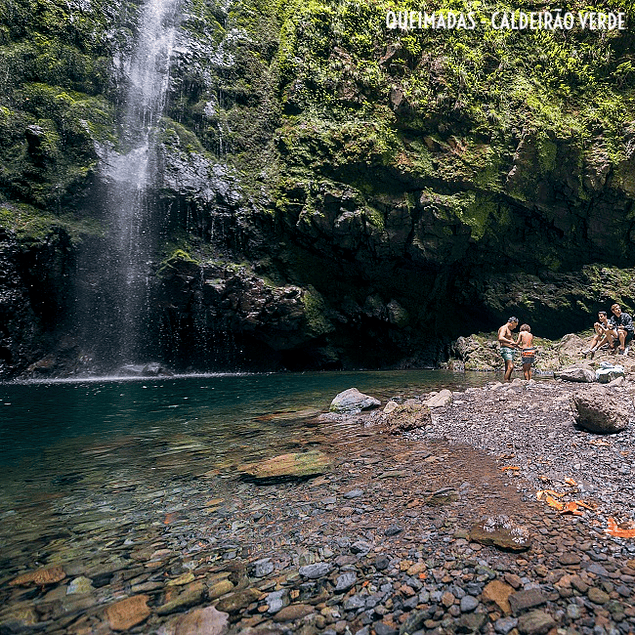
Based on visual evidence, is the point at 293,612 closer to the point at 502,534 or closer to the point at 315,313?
the point at 502,534

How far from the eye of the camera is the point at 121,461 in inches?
247

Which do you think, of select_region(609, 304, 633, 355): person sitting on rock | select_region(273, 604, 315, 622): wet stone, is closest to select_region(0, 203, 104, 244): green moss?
select_region(273, 604, 315, 622): wet stone

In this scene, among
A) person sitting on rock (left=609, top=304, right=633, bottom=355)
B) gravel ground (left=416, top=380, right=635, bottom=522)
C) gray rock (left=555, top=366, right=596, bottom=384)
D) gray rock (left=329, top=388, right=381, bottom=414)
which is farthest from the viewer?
person sitting on rock (left=609, top=304, right=633, bottom=355)

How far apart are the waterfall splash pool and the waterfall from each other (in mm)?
11245

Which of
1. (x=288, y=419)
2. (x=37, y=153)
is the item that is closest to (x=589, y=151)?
(x=288, y=419)

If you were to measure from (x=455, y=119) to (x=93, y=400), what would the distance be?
2614cm

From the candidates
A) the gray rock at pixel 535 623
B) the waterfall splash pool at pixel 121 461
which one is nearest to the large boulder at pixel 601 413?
the waterfall splash pool at pixel 121 461

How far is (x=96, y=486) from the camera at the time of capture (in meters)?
5.18

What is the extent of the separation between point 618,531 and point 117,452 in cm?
726

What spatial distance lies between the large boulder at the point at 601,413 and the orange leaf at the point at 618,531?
285 centimetres

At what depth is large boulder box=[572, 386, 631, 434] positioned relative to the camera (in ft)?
18.8

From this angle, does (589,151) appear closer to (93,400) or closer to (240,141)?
(240,141)

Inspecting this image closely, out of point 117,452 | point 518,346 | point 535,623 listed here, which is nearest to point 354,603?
point 535,623

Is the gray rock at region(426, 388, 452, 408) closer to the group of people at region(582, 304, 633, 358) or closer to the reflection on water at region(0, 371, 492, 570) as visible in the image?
the reflection on water at region(0, 371, 492, 570)
